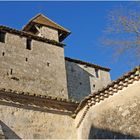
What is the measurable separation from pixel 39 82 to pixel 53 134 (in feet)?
26.5

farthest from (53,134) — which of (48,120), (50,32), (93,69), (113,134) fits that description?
(93,69)

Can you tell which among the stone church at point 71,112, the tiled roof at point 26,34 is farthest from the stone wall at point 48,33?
the stone church at point 71,112

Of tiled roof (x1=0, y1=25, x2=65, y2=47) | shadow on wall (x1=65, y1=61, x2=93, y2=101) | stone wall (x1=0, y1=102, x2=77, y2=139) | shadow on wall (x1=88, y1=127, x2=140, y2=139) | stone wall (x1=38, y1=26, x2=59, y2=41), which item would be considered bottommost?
shadow on wall (x1=88, y1=127, x2=140, y2=139)

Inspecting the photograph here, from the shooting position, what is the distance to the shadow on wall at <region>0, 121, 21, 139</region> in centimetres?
1136

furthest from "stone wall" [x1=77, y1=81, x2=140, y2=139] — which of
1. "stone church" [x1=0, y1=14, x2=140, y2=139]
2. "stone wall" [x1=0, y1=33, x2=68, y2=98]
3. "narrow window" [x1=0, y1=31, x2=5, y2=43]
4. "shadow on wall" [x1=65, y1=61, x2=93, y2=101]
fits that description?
"shadow on wall" [x1=65, y1=61, x2=93, y2=101]

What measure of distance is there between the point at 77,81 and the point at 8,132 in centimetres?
1278

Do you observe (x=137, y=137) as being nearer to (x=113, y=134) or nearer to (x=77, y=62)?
(x=113, y=134)

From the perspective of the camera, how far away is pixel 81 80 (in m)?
24.3

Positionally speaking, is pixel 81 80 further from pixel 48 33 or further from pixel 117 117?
pixel 117 117

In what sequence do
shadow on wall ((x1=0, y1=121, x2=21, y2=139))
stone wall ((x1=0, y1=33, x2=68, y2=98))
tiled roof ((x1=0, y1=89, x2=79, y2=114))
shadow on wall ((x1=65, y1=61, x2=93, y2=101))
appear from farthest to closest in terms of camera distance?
shadow on wall ((x1=65, y1=61, x2=93, y2=101)), stone wall ((x1=0, y1=33, x2=68, y2=98)), tiled roof ((x1=0, y1=89, x2=79, y2=114)), shadow on wall ((x1=0, y1=121, x2=21, y2=139))

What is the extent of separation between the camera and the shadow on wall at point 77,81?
2308 cm

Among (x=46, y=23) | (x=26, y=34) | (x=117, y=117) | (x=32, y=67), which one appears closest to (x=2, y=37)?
(x=26, y=34)

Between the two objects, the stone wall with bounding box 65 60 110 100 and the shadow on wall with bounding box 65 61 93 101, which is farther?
the stone wall with bounding box 65 60 110 100

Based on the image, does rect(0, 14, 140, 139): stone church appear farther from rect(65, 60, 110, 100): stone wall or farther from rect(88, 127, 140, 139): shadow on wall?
rect(65, 60, 110, 100): stone wall
